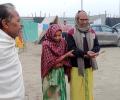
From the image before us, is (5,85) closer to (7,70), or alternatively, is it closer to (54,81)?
(7,70)

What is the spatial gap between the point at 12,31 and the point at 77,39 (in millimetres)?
3191

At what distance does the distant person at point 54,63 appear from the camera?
18.9 ft

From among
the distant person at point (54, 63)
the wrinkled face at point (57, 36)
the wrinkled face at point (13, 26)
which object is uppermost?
the wrinkled face at point (13, 26)

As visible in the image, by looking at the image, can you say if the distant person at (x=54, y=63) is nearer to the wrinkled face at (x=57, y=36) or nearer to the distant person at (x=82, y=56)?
the wrinkled face at (x=57, y=36)

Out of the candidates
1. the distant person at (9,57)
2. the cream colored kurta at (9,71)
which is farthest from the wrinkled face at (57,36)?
the cream colored kurta at (9,71)

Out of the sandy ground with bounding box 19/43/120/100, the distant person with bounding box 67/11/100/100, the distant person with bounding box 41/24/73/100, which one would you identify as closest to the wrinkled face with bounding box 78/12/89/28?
the distant person with bounding box 67/11/100/100

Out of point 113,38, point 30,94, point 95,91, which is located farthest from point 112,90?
point 113,38

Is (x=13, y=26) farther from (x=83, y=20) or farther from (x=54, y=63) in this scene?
(x=83, y=20)

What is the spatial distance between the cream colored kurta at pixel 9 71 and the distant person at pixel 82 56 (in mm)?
3100

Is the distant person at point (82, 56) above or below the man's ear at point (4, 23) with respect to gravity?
below

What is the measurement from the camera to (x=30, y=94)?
8.47m

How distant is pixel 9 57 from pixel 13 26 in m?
0.25

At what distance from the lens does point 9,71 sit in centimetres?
273

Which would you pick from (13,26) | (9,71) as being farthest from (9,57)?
(13,26)
